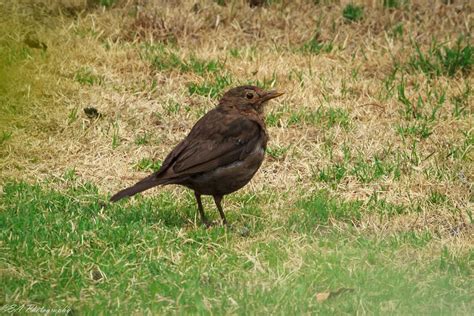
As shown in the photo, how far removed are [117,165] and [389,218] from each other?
2398 millimetres

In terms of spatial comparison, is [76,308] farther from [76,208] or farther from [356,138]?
[356,138]

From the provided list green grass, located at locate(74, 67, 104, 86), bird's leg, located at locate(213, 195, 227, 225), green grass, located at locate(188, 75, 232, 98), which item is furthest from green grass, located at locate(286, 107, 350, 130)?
bird's leg, located at locate(213, 195, 227, 225)

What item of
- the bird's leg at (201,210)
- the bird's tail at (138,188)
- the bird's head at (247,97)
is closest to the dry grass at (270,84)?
the bird's leg at (201,210)

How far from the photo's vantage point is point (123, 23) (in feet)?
35.5

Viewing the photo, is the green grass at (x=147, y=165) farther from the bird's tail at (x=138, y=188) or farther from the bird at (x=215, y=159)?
the bird's tail at (x=138, y=188)

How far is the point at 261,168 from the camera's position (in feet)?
27.8

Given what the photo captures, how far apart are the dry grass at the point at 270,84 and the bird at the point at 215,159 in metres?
0.47

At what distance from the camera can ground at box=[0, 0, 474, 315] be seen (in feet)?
19.6

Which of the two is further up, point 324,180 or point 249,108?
point 249,108

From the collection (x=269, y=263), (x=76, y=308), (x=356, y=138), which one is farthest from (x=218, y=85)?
(x=76, y=308)

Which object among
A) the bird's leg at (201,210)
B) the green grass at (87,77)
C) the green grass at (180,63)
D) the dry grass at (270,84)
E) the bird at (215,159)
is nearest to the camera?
the bird at (215,159)

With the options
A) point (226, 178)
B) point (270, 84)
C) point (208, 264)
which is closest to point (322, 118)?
point (270, 84)

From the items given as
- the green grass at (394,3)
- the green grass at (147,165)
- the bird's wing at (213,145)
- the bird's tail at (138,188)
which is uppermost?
the bird's wing at (213,145)

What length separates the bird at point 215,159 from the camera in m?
6.97
